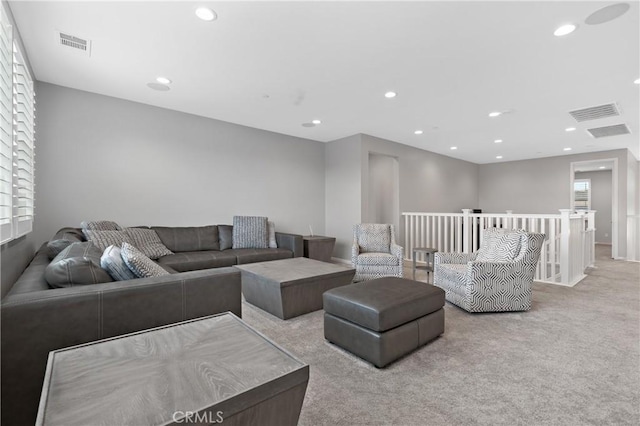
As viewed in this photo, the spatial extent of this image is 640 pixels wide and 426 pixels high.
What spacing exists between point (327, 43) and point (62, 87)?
333 cm

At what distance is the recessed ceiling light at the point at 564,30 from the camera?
7.56 ft

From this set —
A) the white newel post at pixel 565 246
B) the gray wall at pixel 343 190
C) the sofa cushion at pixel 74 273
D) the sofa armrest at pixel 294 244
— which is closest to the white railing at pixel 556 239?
the white newel post at pixel 565 246

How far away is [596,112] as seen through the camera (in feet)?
14.0

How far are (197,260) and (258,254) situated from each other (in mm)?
843

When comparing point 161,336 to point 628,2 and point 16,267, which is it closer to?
point 16,267

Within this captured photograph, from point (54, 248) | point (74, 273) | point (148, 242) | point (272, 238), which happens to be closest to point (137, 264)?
point (74, 273)

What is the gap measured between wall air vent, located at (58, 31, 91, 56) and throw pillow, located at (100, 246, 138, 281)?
2.09 m

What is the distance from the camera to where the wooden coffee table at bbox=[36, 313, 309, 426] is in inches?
31.7

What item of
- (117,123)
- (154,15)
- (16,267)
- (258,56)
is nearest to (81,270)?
(16,267)

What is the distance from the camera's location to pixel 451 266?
3.40m

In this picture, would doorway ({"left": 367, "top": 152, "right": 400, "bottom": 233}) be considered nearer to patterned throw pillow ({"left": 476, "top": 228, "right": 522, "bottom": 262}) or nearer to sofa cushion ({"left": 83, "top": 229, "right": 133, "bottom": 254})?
patterned throw pillow ({"left": 476, "top": 228, "right": 522, "bottom": 262})

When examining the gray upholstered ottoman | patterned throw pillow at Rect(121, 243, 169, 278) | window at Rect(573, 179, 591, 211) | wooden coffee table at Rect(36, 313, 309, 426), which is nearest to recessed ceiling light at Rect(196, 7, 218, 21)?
patterned throw pillow at Rect(121, 243, 169, 278)

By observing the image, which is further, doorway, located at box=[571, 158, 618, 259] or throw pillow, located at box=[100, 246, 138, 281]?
doorway, located at box=[571, 158, 618, 259]

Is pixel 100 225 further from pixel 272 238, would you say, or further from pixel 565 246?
pixel 565 246
